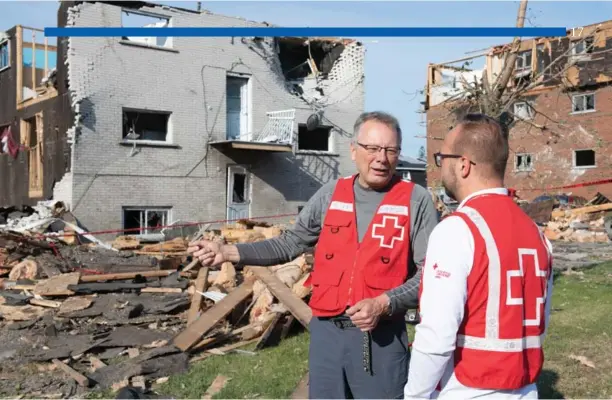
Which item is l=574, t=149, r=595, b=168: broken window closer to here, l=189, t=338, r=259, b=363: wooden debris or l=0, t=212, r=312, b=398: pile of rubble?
l=0, t=212, r=312, b=398: pile of rubble

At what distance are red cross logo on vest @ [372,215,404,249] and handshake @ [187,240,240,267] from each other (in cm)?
89

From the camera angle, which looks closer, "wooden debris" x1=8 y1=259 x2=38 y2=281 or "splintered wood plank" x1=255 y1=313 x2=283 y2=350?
"splintered wood plank" x1=255 y1=313 x2=283 y2=350

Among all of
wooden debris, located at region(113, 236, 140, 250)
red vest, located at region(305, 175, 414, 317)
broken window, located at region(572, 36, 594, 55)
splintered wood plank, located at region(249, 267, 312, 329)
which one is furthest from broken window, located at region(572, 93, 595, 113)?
red vest, located at region(305, 175, 414, 317)

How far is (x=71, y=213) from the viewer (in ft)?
58.0

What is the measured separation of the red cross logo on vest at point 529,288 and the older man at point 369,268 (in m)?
0.83

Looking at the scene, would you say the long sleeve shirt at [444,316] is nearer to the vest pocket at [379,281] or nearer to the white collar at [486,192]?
the white collar at [486,192]

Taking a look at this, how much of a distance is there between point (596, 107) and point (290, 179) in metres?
16.5

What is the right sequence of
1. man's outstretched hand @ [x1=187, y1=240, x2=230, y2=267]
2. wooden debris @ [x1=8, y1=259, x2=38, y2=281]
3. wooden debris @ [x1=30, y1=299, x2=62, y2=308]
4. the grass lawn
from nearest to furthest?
man's outstretched hand @ [x1=187, y1=240, x2=230, y2=267] < the grass lawn < wooden debris @ [x1=30, y1=299, x2=62, y2=308] < wooden debris @ [x1=8, y1=259, x2=38, y2=281]

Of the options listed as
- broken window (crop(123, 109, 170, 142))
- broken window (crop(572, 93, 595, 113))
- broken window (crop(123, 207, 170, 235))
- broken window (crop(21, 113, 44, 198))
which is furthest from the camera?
broken window (crop(572, 93, 595, 113))

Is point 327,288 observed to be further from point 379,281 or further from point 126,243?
point 126,243

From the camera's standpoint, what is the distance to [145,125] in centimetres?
1956

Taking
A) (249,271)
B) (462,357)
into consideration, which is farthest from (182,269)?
(462,357)

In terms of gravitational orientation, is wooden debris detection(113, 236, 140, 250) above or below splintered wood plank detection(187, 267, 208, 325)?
above

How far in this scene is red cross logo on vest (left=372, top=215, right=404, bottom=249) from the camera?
A: 3.18 meters
